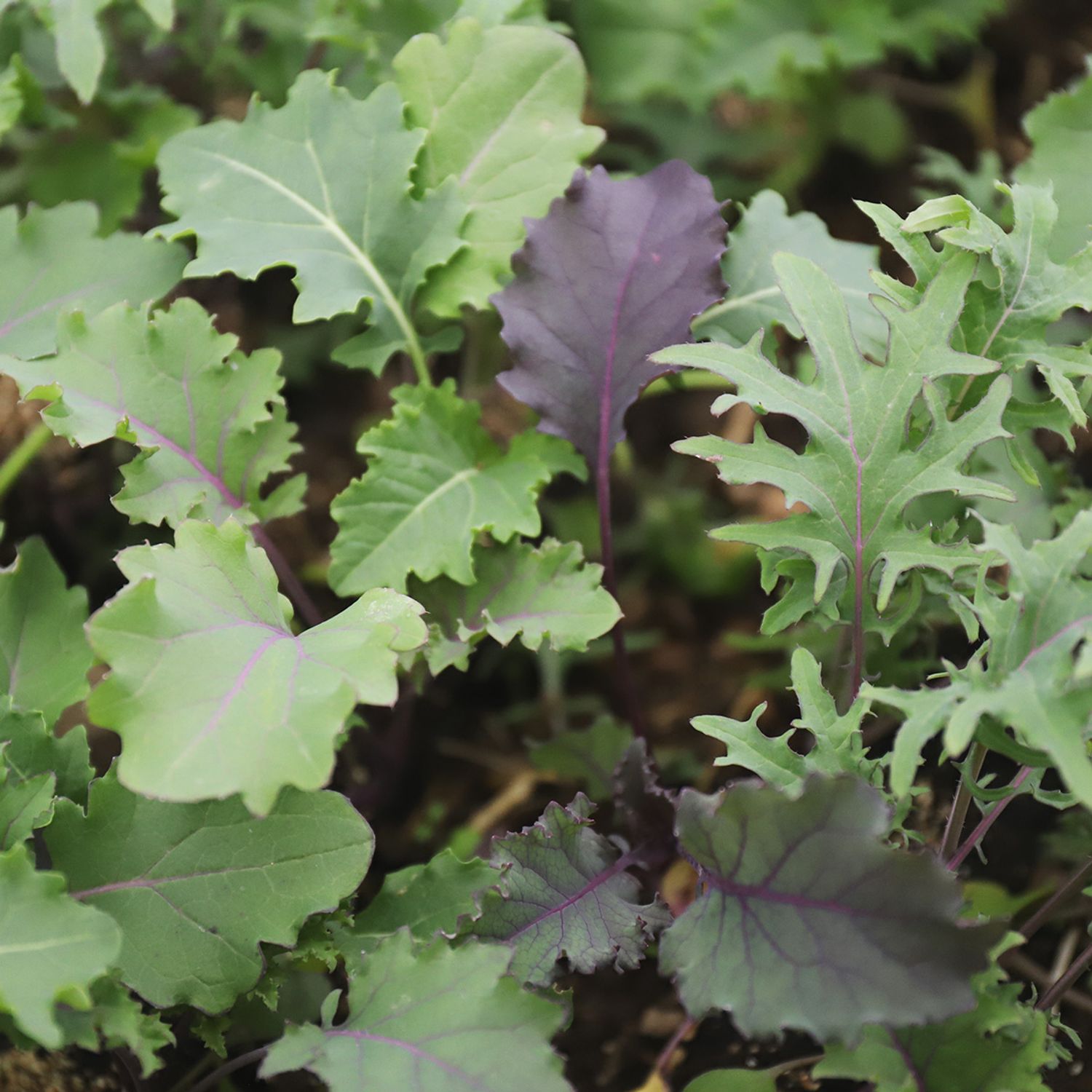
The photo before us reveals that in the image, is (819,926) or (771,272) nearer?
(819,926)

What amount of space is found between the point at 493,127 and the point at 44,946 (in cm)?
98

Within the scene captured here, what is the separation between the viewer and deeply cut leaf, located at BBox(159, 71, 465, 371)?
1239 mm

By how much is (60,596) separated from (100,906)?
1.14ft

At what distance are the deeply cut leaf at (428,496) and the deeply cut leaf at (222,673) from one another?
0.18 m

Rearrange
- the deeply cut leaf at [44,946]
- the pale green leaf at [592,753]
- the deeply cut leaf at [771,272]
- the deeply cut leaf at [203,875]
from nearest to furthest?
1. the deeply cut leaf at [44,946]
2. the deeply cut leaf at [203,875]
3. the deeply cut leaf at [771,272]
4. the pale green leaf at [592,753]

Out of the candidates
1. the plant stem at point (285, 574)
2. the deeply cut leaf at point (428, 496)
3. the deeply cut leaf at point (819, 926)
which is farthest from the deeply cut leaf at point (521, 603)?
the deeply cut leaf at point (819, 926)

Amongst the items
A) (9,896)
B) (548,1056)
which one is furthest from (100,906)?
(548,1056)

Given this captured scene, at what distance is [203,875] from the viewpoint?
986 mm

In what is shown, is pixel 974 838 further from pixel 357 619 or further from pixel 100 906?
pixel 100 906

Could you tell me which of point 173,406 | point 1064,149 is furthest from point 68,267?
point 1064,149

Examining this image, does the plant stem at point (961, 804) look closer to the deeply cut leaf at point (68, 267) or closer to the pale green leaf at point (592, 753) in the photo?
the pale green leaf at point (592, 753)

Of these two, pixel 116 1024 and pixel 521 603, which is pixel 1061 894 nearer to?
pixel 521 603

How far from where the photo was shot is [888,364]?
3.37 ft

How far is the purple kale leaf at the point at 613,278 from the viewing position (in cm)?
117
